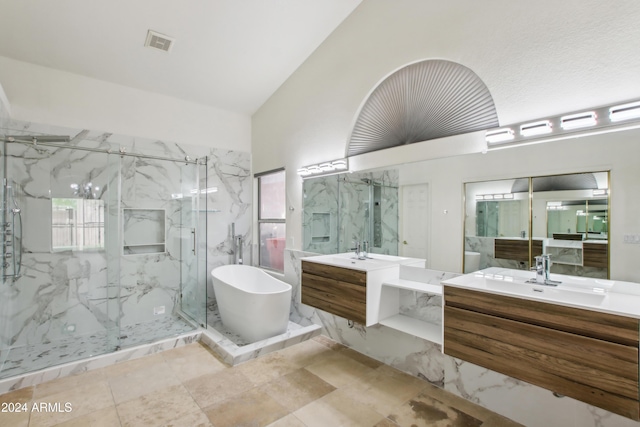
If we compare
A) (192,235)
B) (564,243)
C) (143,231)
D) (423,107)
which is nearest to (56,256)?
(143,231)

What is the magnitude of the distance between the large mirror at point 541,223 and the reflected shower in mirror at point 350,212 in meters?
0.76

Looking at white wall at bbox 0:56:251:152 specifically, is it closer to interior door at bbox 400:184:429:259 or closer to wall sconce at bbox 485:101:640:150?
interior door at bbox 400:184:429:259

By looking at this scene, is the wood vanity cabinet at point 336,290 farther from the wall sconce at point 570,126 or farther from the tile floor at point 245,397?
the wall sconce at point 570,126

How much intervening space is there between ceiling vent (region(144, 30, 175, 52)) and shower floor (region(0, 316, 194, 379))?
3172 mm

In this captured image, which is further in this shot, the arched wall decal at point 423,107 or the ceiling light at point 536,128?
the arched wall decal at point 423,107

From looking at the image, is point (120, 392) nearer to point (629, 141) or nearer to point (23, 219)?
point (23, 219)

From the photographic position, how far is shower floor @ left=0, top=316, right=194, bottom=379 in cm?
285

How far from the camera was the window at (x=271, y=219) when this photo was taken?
4.65m

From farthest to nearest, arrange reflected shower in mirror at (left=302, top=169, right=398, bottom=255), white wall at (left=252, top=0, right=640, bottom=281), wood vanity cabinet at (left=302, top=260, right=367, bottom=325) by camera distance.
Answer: reflected shower in mirror at (left=302, top=169, right=398, bottom=255) → wood vanity cabinet at (left=302, top=260, right=367, bottom=325) → white wall at (left=252, top=0, right=640, bottom=281)

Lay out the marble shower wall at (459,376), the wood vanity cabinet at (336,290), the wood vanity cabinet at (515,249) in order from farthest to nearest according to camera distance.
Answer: the wood vanity cabinet at (336,290)
the wood vanity cabinet at (515,249)
the marble shower wall at (459,376)

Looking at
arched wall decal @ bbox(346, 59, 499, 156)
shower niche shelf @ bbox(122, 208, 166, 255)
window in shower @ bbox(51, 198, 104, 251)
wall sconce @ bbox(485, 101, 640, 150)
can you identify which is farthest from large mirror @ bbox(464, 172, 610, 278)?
window in shower @ bbox(51, 198, 104, 251)

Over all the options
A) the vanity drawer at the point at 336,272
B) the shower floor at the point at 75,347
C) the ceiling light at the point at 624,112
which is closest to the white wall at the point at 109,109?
the shower floor at the point at 75,347

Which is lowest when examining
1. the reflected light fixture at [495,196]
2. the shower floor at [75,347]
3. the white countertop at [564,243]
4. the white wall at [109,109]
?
the shower floor at [75,347]

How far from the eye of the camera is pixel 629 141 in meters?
1.74
